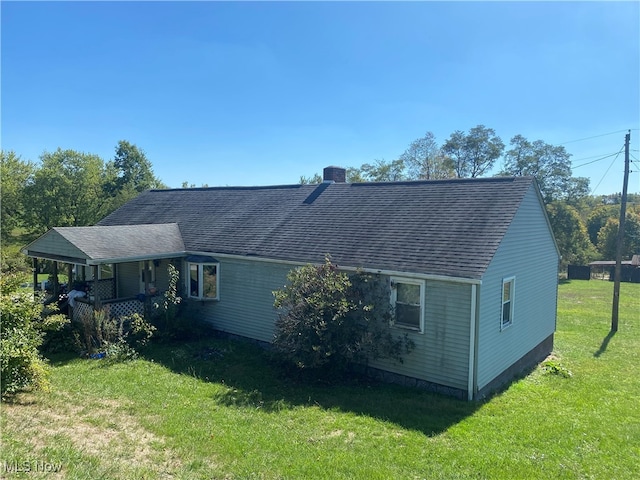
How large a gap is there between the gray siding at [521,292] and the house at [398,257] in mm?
50

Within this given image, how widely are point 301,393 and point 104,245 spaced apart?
8607 mm

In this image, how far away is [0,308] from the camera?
8.30 metres

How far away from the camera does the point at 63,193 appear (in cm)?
3528

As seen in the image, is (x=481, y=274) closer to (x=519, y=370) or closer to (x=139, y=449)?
(x=519, y=370)

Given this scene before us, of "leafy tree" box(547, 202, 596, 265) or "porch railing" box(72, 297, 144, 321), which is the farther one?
"leafy tree" box(547, 202, 596, 265)

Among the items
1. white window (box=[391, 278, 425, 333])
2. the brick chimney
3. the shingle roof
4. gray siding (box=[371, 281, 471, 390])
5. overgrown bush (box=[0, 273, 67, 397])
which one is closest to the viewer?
overgrown bush (box=[0, 273, 67, 397])

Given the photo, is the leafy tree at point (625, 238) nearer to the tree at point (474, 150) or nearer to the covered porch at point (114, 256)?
the tree at point (474, 150)

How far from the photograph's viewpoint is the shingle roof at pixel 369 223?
1075cm

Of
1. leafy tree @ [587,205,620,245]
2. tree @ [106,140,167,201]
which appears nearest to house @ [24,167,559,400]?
tree @ [106,140,167,201]

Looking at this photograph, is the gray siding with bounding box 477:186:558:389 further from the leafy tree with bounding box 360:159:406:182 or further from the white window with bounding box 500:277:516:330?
the leafy tree with bounding box 360:159:406:182

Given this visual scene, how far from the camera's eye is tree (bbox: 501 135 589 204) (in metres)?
45.7

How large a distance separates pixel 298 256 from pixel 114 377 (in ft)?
18.9

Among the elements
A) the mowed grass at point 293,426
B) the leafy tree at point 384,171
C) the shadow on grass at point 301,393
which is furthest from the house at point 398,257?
the leafy tree at point 384,171

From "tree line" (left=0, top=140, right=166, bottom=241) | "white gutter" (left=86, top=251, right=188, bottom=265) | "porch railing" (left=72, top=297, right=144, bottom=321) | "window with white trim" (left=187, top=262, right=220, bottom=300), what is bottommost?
"porch railing" (left=72, top=297, right=144, bottom=321)
